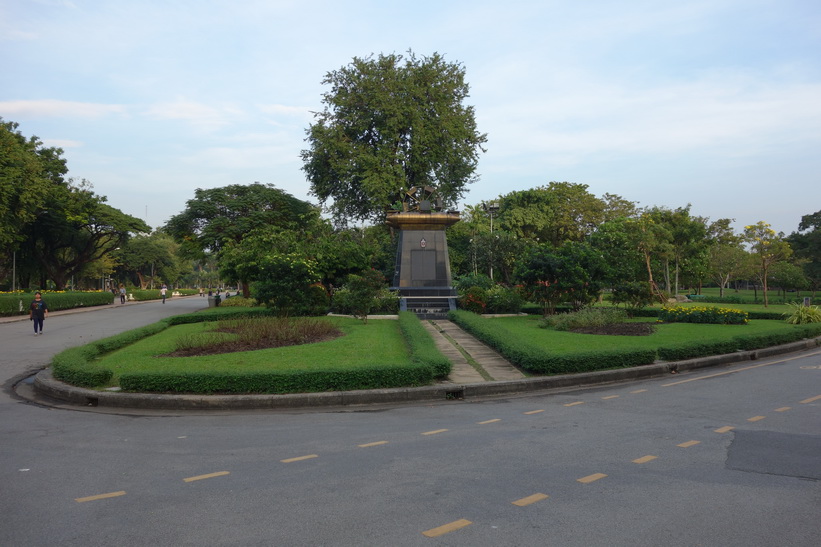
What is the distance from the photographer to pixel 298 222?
138 feet

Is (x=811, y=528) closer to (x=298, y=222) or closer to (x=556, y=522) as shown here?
(x=556, y=522)

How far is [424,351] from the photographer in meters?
11.5

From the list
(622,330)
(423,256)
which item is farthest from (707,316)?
(423,256)

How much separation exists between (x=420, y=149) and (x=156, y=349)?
81.2 ft

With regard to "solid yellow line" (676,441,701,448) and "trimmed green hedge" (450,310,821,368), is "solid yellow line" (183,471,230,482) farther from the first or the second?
"trimmed green hedge" (450,310,821,368)

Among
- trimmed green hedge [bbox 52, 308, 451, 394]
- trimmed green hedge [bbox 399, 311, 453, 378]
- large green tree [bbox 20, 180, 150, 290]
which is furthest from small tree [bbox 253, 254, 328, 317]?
large green tree [bbox 20, 180, 150, 290]

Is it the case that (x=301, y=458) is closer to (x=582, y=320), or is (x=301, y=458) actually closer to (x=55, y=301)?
(x=582, y=320)

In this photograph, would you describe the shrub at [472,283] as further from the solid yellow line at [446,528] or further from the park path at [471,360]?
the solid yellow line at [446,528]

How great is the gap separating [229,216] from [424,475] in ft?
129

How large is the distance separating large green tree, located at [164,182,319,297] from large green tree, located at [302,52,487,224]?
450 cm

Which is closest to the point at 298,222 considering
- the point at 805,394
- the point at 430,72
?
the point at 430,72

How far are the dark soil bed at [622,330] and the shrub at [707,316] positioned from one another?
3.56m

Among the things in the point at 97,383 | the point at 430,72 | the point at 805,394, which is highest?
the point at 430,72

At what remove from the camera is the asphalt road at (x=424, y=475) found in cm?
400
